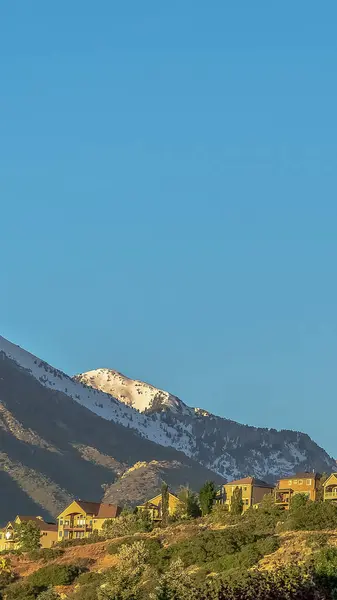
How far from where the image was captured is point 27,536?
439 ft

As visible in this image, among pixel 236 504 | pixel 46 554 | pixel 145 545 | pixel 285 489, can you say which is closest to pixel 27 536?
pixel 46 554

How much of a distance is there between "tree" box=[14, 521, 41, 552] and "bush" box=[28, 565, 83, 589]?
2184cm

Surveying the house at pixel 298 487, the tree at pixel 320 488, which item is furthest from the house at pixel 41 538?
the tree at pixel 320 488

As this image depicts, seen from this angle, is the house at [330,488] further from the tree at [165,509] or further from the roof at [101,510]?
the roof at [101,510]

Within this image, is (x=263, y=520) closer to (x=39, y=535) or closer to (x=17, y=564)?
(x=17, y=564)

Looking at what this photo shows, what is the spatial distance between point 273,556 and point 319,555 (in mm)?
10296

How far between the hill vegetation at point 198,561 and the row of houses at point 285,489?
26.4ft

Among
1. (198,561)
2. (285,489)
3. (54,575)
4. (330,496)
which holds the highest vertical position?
(285,489)

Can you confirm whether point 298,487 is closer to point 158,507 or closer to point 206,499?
point 206,499

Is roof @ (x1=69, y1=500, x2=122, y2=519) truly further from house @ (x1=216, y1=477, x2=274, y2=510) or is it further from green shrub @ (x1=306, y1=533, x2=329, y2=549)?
green shrub @ (x1=306, y1=533, x2=329, y2=549)

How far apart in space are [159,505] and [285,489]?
24.1 meters

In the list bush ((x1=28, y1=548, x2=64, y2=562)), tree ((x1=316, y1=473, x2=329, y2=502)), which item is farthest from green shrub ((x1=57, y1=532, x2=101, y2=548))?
tree ((x1=316, y1=473, x2=329, y2=502))

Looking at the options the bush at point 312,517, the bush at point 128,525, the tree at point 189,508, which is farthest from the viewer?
the tree at point 189,508

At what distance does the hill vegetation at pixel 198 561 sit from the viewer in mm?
68438
